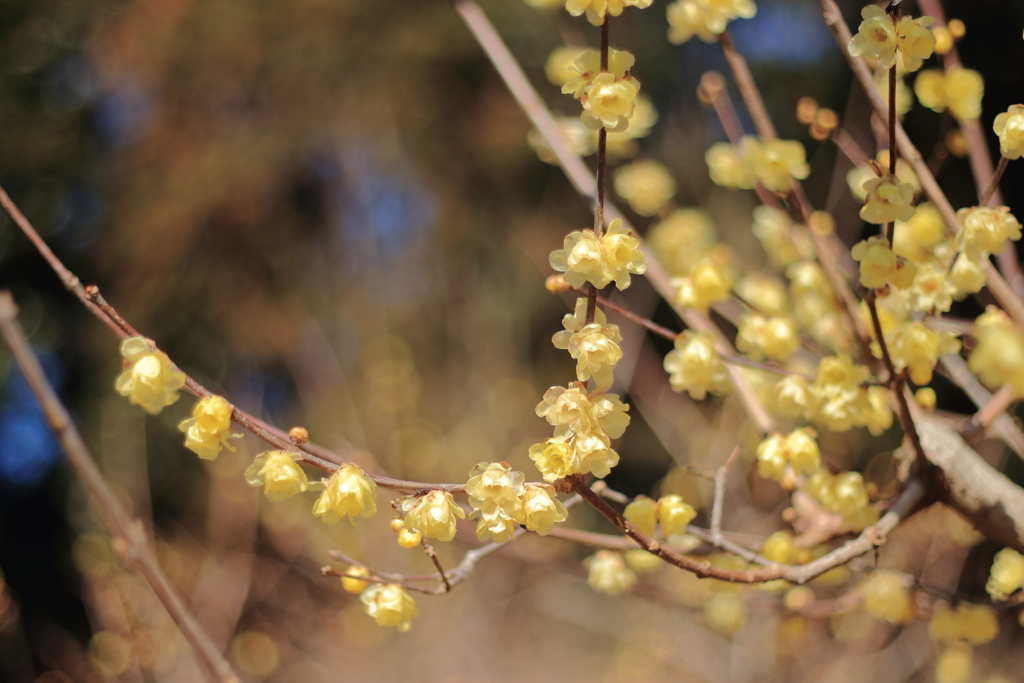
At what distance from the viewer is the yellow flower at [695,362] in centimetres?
97

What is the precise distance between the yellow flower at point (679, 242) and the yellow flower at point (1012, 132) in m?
0.73

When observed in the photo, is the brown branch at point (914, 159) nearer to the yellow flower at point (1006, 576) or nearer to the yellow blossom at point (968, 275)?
the yellow blossom at point (968, 275)

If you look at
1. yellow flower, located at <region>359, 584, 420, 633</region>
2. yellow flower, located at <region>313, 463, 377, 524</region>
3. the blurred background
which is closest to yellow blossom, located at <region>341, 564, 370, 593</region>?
yellow flower, located at <region>359, 584, 420, 633</region>

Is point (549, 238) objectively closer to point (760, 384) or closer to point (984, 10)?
point (984, 10)

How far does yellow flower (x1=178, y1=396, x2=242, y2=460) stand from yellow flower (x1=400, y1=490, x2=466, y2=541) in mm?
224

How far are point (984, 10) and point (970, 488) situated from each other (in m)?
3.23

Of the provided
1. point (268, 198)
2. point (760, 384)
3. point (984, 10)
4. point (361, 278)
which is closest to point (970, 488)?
point (760, 384)

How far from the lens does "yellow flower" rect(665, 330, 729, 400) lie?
0.97 meters

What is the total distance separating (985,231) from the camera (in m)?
0.78

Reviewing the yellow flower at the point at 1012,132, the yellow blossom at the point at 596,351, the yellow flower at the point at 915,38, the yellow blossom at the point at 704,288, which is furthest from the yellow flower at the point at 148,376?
the yellow flower at the point at 1012,132

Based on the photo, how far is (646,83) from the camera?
4066mm

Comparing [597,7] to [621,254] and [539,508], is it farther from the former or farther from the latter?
[539,508]

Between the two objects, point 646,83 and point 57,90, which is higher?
point 57,90

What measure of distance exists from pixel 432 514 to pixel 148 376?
0.35 metres
